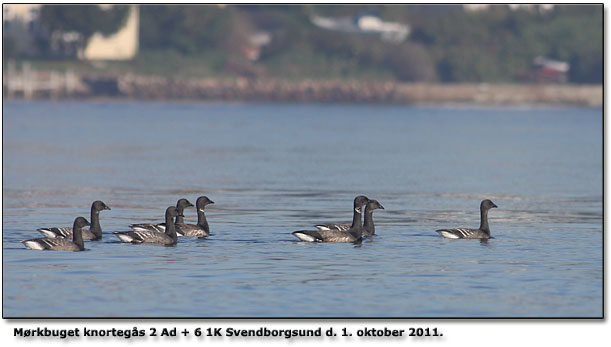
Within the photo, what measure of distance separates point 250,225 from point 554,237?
23.1 feet

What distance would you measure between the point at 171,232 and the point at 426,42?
125784mm

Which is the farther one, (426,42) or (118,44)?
(426,42)

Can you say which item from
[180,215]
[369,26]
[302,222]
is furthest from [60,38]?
[180,215]

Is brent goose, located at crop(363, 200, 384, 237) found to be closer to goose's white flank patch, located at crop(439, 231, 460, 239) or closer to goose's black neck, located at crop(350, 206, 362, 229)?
goose's black neck, located at crop(350, 206, 362, 229)

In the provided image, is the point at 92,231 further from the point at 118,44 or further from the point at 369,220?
the point at 118,44

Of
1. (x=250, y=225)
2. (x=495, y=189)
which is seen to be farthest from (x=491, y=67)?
(x=250, y=225)

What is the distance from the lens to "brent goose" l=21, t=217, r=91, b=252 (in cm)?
2598

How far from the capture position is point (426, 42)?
5950 inches

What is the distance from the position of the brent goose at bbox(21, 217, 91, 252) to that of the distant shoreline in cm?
11310

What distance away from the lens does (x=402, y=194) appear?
40812mm

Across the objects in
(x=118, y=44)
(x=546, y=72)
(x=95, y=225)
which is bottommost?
(x=95, y=225)

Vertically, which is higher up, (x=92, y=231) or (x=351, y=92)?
(x=351, y=92)

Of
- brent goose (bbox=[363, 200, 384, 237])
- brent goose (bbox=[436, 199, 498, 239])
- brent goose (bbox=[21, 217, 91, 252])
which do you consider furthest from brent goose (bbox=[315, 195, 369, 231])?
brent goose (bbox=[21, 217, 91, 252])

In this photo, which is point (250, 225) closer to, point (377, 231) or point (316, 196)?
point (377, 231)
